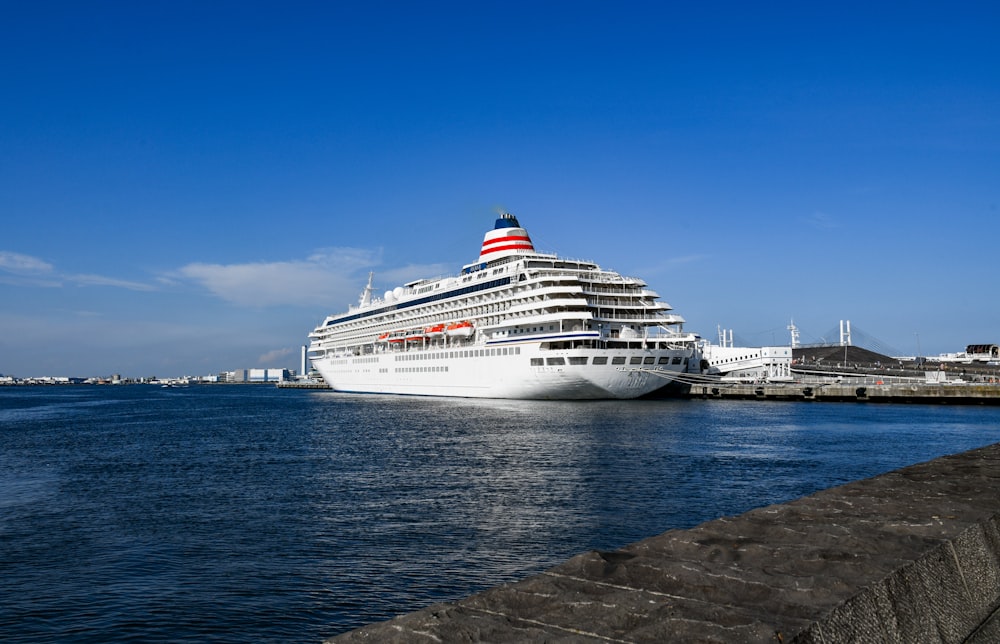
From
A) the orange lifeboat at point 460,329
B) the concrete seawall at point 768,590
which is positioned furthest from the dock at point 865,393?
the concrete seawall at point 768,590

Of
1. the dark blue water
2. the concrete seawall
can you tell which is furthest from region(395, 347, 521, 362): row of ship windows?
the concrete seawall

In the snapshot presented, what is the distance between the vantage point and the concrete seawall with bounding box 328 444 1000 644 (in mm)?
4504

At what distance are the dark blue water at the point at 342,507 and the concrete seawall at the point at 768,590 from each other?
6229mm

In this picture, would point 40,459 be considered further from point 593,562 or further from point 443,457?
point 593,562

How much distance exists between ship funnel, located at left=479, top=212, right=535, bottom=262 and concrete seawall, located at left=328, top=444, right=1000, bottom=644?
72577mm

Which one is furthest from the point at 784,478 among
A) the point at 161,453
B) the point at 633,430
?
the point at 161,453

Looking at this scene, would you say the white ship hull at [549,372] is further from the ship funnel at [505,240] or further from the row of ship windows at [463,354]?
the ship funnel at [505,240]

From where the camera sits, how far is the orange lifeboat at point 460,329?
77188mm

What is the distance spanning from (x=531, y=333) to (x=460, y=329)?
39.6ft

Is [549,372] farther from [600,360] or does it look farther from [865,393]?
[865,393]

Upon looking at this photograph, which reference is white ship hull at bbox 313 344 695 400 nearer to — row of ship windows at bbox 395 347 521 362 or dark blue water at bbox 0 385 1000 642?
row of ship windows at bbox 395 347 521 362

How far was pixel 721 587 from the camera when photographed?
5422 millimetres

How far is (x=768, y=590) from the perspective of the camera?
5.28 metres

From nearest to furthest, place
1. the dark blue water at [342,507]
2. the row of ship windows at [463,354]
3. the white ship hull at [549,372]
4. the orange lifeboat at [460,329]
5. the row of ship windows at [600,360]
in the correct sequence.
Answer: the dark blue water at [342,507] < the row of ship windows at [600,360] < the white ship hull at [549,372] < the row of ship windows at [463,354] < the orange lifeboat at [460,329]
